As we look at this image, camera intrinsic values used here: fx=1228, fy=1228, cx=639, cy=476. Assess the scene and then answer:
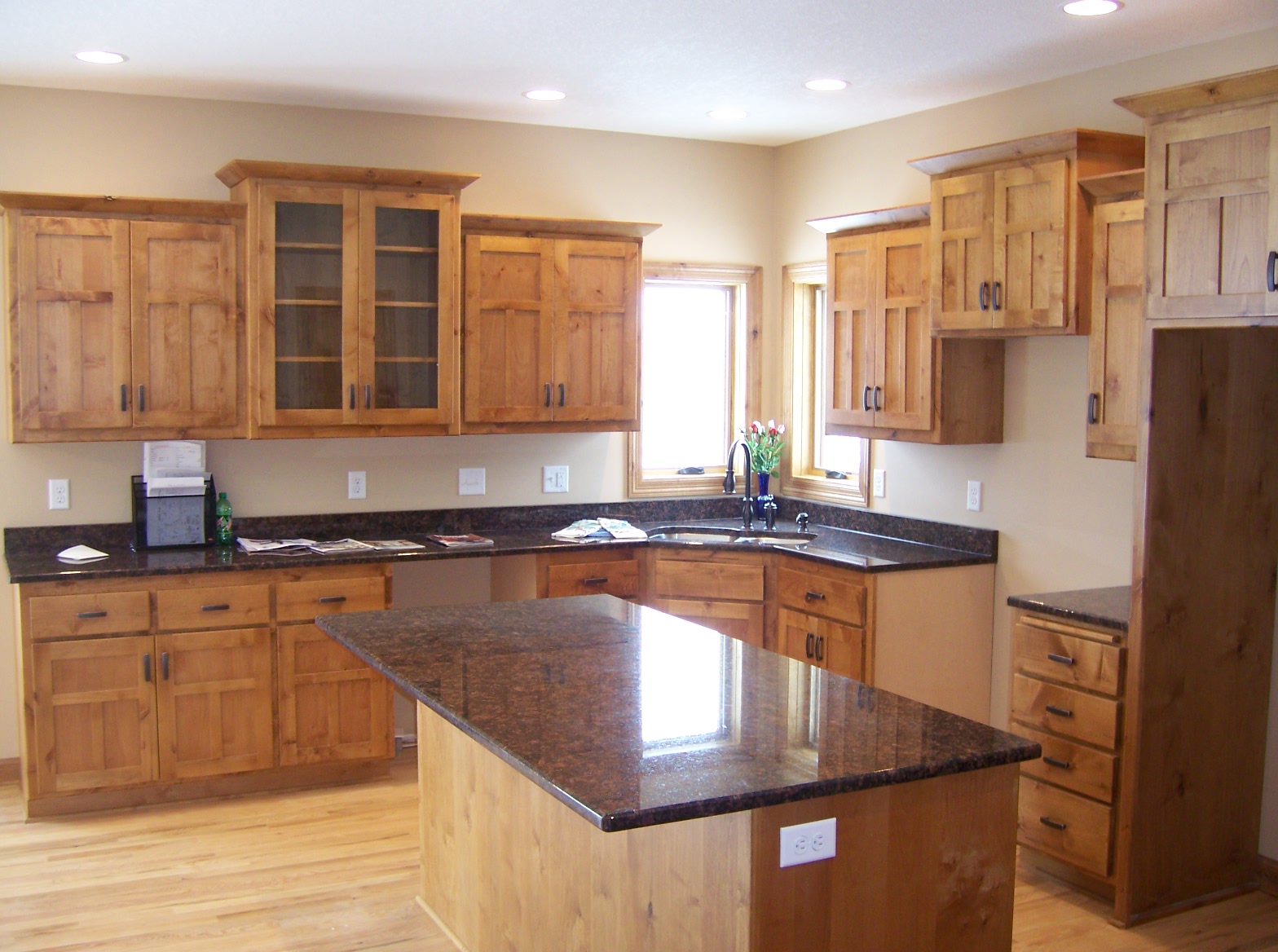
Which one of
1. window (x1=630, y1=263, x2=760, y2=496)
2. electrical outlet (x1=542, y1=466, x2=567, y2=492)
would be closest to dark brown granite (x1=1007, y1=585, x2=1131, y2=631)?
window (x1=630, y1=263, x2=760, y2=496)

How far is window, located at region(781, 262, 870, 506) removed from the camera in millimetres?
5629

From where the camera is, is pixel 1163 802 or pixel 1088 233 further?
pixel 1088 233

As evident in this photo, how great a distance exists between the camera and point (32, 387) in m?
4.27

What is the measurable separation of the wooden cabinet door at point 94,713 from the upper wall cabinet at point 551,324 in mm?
1527

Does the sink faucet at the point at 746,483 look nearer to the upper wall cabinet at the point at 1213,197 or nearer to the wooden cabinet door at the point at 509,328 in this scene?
the wooden cabinet door at the point at 509,328

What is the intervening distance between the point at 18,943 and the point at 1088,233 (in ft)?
12.2

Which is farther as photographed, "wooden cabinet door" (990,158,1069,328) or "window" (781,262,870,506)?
"window" (781,262,870,506)

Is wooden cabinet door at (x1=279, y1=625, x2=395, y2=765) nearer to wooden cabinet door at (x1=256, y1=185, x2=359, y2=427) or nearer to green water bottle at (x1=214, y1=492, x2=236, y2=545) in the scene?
green water bottle at (x1=214, y1=492, x2=236, y2=545)

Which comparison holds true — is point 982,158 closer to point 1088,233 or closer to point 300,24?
point 1088,233

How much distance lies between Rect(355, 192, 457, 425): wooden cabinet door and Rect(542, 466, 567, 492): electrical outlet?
712 millimetres

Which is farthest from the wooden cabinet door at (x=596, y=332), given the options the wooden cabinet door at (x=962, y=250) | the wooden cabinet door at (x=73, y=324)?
the wooden cabinet door at (x=73, y=324)

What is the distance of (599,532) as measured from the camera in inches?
199

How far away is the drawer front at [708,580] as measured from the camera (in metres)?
4.93

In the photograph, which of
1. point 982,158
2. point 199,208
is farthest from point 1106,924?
point 199,208
